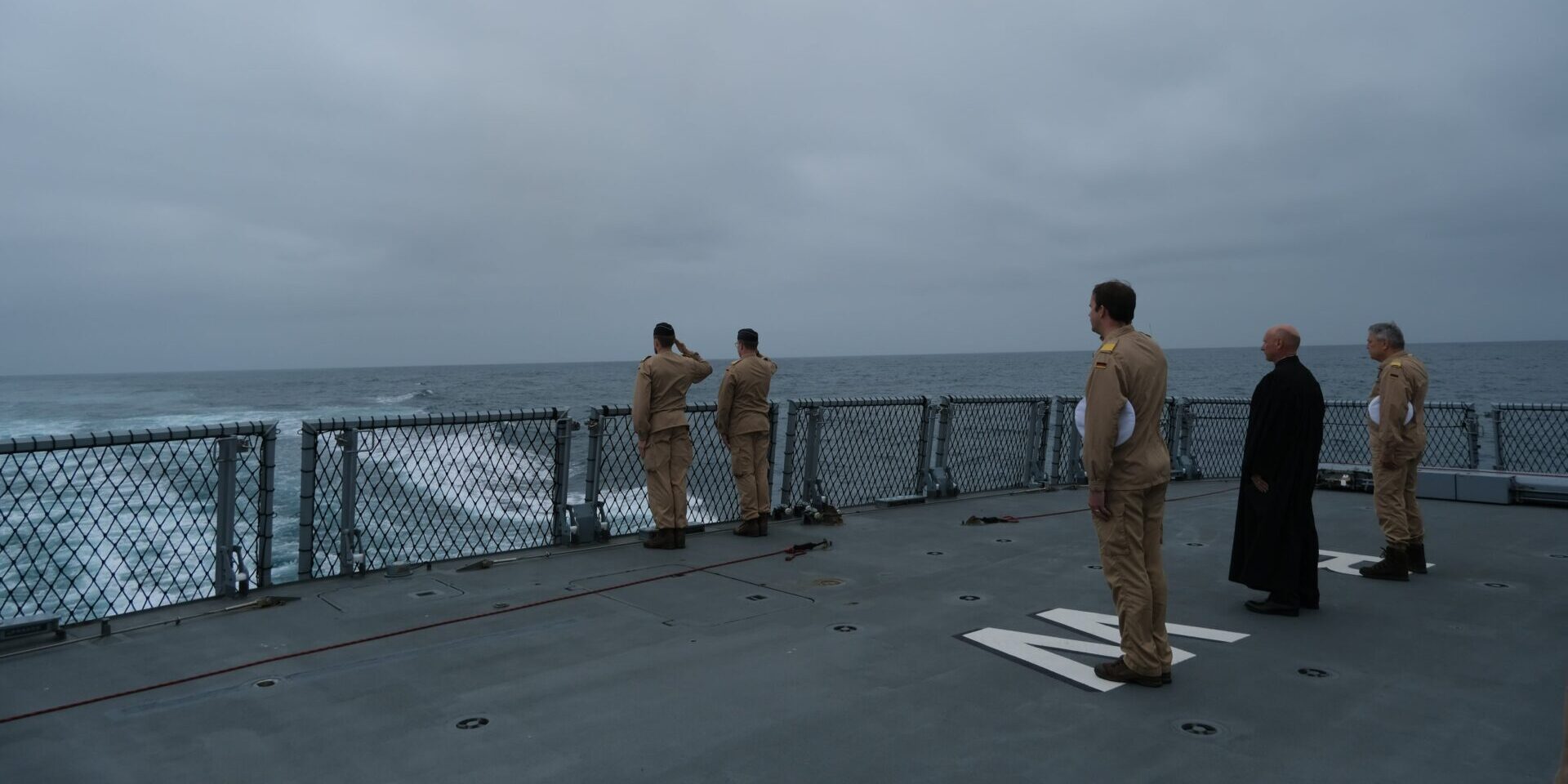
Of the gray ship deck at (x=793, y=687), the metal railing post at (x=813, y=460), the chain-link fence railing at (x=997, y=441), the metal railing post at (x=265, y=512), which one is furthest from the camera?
the chain-link fence railing at (x=997, y=441)

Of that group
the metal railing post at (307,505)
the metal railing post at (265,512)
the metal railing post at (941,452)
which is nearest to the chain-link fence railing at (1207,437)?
the metal railing post at (941,452)

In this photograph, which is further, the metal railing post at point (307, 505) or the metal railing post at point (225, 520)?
the metal railing post at point (307, 505)

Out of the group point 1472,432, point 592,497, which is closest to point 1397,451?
point 592,497

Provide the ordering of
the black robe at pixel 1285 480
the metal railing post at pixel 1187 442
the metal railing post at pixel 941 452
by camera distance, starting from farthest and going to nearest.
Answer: the metal railing post at pixel 1187 442, the metal railing post at pixel 941 452, the black robe at pixel 1285 480

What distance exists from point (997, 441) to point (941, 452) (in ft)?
5.78

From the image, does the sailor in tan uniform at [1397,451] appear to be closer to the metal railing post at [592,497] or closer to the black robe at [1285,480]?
the black robe at [1285,480]

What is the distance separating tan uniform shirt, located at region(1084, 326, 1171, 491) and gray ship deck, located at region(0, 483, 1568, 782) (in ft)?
3.06

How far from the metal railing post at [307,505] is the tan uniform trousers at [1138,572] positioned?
194 inches

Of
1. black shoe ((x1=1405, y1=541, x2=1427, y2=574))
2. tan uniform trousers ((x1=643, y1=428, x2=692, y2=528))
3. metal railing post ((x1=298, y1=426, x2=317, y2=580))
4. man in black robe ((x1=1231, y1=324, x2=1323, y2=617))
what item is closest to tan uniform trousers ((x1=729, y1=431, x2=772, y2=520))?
tan uniform trousers ((x1=643, y1=428, x2=692, y2=528))

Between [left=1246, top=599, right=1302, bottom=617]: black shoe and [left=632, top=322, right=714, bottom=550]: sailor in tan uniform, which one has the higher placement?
[left=632, top=322, right=714, bottom=550]: sailor in tan uniform

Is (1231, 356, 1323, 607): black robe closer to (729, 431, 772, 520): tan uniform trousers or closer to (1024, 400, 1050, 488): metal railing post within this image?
(729, 431, 772, 520): tan uniform trousers

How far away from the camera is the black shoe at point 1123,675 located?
3893mm

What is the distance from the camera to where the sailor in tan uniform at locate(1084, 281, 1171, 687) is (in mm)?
3842

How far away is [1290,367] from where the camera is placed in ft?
16.8
